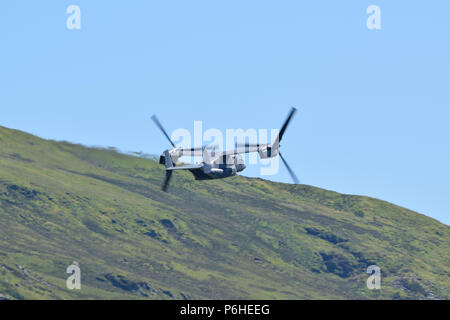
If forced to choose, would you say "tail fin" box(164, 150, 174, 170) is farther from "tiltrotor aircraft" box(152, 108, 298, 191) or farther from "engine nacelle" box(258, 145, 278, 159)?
"engine nacelle" box(258, 145, 278, 159)

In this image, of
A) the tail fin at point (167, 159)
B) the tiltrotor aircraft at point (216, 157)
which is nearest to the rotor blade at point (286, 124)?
the tiltrotor aircraft at point (216, 157)

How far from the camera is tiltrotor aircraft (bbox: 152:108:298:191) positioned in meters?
137

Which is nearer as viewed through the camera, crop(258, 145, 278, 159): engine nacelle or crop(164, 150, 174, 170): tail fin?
crop(164, 150, 174, 170): tail fin

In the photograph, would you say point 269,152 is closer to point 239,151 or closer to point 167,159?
point 239,151

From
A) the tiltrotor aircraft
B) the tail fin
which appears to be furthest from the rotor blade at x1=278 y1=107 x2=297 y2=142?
the tail fin

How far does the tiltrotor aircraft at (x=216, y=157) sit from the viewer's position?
5404 inches

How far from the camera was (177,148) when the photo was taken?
140875 millimetres

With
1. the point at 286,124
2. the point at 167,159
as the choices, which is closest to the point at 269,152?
the point at 286,124

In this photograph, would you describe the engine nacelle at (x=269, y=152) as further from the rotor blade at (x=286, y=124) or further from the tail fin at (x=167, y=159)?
the tail fin at (x=167, y=159)

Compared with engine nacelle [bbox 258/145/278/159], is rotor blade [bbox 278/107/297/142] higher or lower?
higher

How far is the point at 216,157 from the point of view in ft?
461
